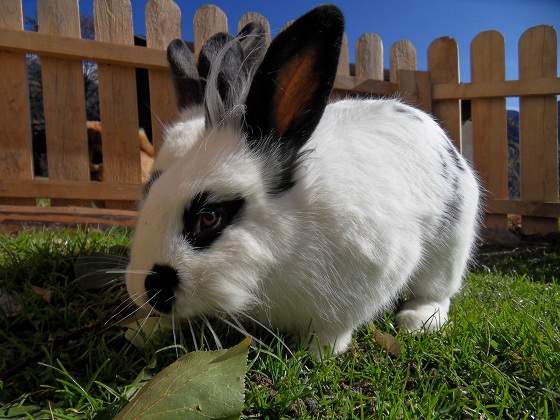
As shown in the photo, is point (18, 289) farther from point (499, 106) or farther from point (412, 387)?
point (499, 106)

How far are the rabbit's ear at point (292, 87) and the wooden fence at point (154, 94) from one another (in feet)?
9.36

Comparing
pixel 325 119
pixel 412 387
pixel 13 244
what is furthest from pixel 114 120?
pixel 412 387

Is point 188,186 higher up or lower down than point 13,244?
higher up

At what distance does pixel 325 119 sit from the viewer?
1.91 meters

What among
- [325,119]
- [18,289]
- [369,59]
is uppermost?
Result: [369,59]

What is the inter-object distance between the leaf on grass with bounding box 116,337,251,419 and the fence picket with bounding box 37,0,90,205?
12.8ft

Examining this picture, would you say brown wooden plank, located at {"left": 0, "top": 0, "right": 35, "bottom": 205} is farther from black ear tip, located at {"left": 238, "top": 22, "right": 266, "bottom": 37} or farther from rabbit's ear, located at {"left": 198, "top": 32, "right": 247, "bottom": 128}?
rabbit's ear, located at {"left": 198, "top": 32, "right": 247, "bottom": 128}

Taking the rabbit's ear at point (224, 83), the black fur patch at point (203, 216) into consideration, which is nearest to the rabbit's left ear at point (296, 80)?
the rabbit's ear at point (224, 83)

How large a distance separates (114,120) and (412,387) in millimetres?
4060

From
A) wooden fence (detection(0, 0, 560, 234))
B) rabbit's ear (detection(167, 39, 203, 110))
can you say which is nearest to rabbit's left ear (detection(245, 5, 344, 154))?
rabbit's ear (detection(167, 39, 203, 110))

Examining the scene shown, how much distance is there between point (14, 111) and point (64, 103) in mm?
447

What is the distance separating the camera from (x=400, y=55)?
575 cm

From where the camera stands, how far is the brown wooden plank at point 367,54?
5609 mm

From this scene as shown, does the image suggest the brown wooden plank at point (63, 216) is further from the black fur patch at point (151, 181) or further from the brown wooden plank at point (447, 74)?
the brown wooden plank at point (447, 74)
